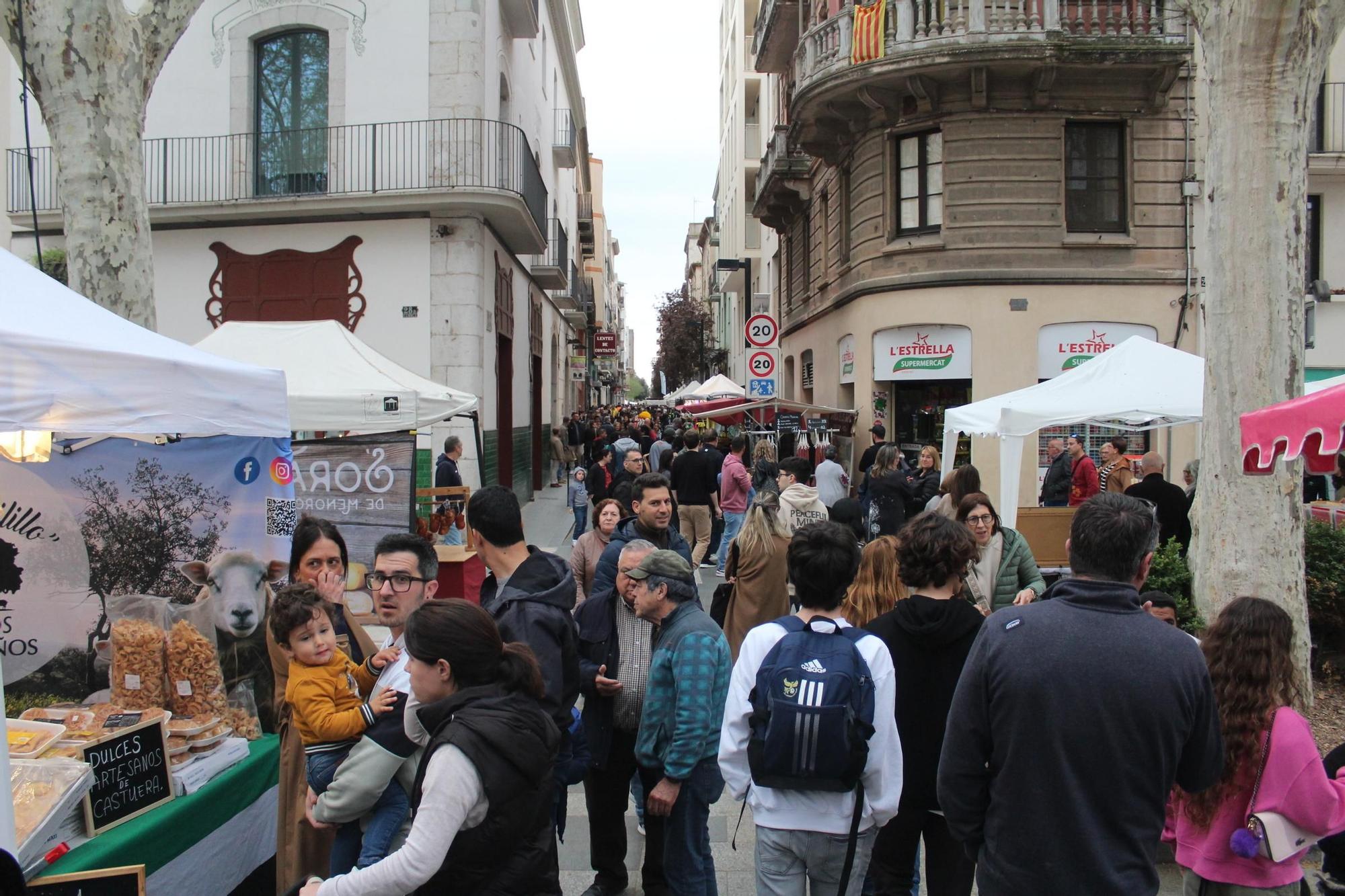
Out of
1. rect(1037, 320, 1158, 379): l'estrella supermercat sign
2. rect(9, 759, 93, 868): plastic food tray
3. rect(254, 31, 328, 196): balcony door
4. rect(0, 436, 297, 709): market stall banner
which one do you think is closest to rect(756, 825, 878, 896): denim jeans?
rect(9, 759, 93, 868): plastic food tray

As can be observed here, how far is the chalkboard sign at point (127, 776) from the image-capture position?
3299 millimetres

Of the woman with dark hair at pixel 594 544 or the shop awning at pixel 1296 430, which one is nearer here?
the shop awning at pixel 1296 430

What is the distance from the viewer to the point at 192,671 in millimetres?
4176

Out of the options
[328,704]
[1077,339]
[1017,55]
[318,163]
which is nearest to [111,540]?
[328,704]

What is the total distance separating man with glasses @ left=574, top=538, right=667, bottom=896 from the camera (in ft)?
13.3

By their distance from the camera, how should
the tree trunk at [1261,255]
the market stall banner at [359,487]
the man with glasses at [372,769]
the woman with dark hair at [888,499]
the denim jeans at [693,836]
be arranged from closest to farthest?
1. the man with glasses at [372,769]
2. the denim jeans at [693,836]
3. the tree trunk at [1261,255]
4. the market stall banner at [359,487]
5. the woman with dark hair at [888,499]

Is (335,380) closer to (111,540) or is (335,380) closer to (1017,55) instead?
(111,540)

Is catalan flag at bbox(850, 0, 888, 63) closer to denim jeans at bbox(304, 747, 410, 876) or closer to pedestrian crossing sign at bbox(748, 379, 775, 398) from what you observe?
pedestrian crossing sign at bbox(748, 379, 775, 398)

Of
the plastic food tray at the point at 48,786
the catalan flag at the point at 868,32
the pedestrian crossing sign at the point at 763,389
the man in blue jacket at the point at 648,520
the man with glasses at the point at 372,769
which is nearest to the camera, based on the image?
the man with glasses at the point at 372,769

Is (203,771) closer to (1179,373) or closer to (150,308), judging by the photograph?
(150,308)

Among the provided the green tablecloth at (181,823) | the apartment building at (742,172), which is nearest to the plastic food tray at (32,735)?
the green tablecloth at (181,823)

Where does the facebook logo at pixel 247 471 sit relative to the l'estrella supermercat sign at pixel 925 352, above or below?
below

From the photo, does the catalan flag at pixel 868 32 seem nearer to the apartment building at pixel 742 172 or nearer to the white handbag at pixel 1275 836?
the apartment building at pixel 742 172

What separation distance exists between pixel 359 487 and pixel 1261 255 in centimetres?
716
